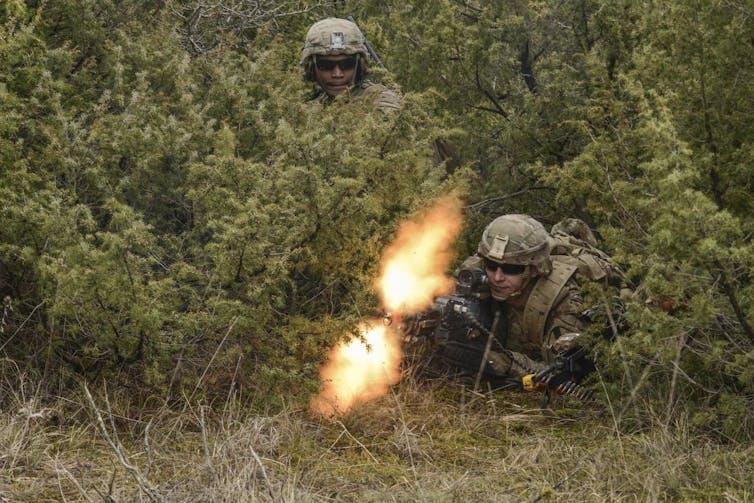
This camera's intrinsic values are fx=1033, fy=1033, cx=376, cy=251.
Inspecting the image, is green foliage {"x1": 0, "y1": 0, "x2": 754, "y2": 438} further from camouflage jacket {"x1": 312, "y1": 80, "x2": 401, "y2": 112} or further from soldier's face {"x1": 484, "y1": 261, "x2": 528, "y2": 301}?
camouflage jacket {"x1": 312, "y1": 80, "x2": 401, "y2": 112}

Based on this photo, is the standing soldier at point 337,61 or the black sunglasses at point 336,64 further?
the black sunglasses at point 336,64

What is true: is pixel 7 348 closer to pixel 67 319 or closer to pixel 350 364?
pixel 67 319

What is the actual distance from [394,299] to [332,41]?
3.23 m

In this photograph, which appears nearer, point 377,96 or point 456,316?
point 456,316

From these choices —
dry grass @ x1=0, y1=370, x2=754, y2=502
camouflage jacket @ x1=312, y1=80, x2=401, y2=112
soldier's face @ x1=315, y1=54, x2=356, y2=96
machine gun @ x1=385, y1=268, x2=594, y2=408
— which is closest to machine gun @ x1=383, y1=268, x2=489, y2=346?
machine gun @ x1=385, y1=268, x2=594, y2=408

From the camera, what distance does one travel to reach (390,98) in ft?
29.9

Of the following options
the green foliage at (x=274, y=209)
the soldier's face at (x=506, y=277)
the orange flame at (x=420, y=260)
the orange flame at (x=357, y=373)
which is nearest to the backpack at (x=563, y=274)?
the soldier's face at (x=506, y=277)

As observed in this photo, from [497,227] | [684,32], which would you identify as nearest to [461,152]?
[497,227]

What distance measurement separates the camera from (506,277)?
22.2 ft

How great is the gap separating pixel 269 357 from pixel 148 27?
143 inches

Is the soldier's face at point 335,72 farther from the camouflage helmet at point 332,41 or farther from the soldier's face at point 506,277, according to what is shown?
the soldier's face at point 506,277

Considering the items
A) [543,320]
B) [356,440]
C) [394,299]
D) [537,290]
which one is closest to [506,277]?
[537,290]

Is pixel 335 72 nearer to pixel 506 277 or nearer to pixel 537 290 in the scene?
pixel 506 277

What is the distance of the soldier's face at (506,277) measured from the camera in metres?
6.75
